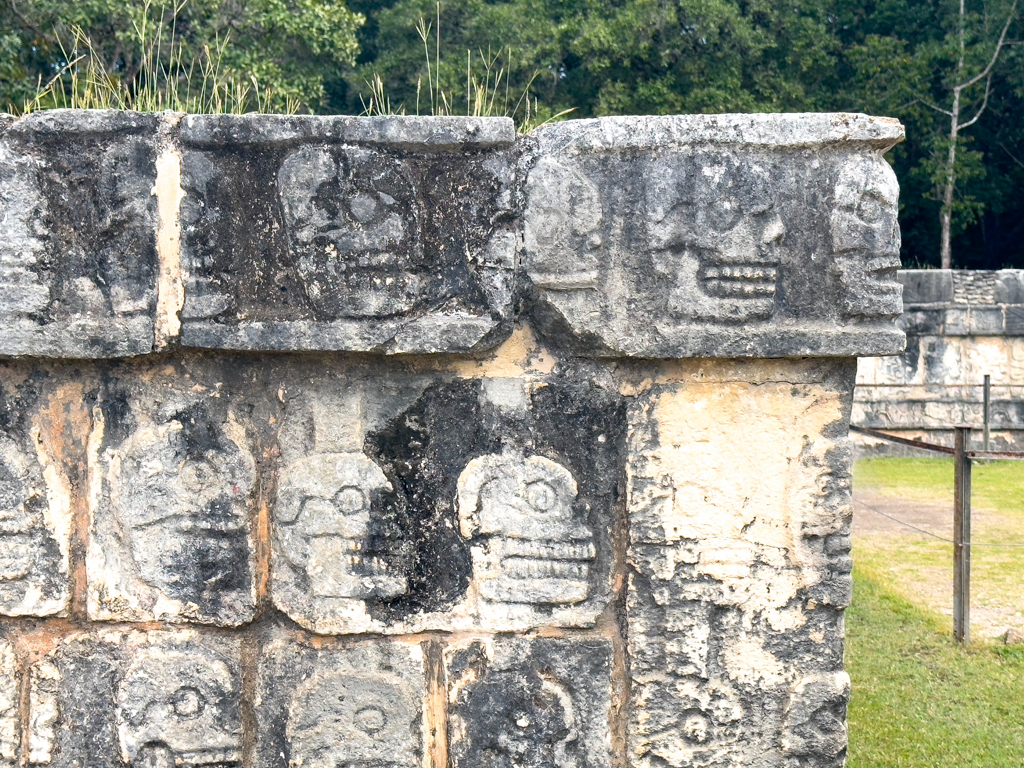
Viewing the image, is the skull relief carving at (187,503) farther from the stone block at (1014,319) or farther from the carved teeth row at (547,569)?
the stone block at (1014,319)

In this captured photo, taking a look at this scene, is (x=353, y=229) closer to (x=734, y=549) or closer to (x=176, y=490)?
(x=176, y=490)

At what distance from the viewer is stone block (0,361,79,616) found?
2236 mm

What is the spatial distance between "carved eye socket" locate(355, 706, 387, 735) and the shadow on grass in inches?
76.6

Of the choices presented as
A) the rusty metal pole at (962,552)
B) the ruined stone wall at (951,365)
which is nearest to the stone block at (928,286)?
the ruined stone wall at (951,365)

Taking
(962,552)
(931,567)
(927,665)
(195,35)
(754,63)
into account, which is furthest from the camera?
(754,63)

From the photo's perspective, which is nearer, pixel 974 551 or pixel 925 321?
pixel 974 551

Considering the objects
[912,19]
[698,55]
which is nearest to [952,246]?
[912,19]

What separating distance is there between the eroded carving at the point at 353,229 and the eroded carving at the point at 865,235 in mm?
869

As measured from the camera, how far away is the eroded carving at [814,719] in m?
2.21

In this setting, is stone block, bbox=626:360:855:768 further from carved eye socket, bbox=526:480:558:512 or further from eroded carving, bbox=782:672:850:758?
carved eye socket, bbox=526:480:558:512

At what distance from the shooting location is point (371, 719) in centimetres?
225

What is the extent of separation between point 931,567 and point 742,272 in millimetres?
4775

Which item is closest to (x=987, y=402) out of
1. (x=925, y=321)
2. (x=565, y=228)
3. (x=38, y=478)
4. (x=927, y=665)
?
(x=925, y=321)

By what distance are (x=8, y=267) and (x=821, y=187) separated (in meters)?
1.68
